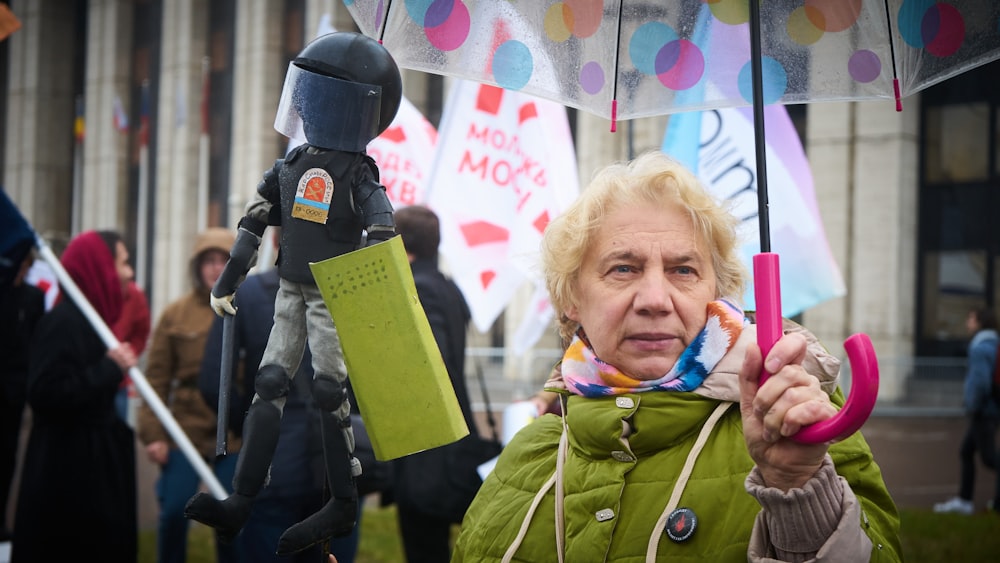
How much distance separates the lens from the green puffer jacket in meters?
1.75

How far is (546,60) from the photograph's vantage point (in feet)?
6.30

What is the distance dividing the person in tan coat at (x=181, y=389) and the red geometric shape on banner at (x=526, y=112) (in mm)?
2049

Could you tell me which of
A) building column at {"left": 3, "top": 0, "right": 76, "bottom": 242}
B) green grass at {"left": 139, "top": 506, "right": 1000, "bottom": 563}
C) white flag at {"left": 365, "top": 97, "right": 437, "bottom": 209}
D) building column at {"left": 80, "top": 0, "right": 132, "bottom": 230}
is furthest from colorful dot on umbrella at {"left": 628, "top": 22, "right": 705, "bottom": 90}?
building column at {"left": 3, "top": 0, "right": 76, "bottom": 242}

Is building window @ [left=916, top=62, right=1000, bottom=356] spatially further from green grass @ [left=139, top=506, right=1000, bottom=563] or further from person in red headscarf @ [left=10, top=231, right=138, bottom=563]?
person in red headscarf @ [left=10, top=231, right=138, bottom=563]

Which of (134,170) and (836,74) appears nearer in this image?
(836,74)

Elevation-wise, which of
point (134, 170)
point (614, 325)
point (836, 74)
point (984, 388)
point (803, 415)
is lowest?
point (984, 388)

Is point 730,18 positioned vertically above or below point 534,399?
above

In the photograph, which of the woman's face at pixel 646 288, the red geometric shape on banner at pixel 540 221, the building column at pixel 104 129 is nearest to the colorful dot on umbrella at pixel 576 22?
the woman's face at pixel 646 288

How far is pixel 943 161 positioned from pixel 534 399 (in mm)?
14215

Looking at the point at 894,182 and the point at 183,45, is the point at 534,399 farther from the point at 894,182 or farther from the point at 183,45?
the point at 183,45

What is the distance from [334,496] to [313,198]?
45cm

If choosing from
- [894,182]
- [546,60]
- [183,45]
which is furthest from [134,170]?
[546,60]

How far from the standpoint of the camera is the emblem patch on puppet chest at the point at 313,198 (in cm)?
147

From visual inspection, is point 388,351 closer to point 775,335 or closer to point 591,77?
point 775,335
